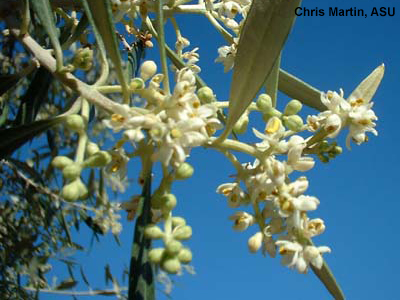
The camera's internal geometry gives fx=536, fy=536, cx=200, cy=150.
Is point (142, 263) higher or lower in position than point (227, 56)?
lower

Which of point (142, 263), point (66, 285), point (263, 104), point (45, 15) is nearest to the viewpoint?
point (142, 263)

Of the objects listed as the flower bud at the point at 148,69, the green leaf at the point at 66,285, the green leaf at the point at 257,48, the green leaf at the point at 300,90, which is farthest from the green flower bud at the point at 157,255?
the green leaf at the point at 66,285

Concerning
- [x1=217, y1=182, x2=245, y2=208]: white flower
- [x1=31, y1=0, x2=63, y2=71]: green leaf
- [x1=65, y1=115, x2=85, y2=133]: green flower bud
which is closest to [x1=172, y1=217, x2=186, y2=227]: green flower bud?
[x1=217, y1=182, x2=245, y2=208]: white flower

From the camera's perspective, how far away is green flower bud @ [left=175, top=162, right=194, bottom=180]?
0.94m

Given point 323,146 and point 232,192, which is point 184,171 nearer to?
point 232,192

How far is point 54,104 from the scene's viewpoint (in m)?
3.65

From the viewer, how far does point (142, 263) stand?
3.29 feet

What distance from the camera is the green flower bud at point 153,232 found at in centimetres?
92

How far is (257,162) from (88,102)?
1.13ft

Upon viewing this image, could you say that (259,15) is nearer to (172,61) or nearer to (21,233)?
(172,61)

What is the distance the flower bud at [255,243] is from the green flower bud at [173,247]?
0.57ft

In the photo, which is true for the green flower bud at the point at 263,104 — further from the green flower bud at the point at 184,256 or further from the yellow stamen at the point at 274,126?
the green flower bud at the point at 184,256

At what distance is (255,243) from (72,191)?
13.9 inches

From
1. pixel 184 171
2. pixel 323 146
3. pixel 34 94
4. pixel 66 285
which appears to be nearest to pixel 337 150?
pixel 323 146
